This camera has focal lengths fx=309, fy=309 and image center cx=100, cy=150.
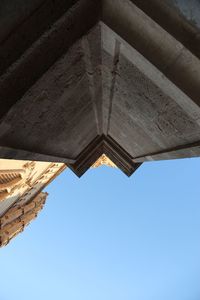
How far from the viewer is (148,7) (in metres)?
2.53

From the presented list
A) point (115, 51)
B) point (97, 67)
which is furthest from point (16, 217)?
point (115, 51)

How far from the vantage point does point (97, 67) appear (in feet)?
13.4

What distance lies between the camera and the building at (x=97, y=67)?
2516 millimetres

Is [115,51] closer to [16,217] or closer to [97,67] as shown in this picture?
[97,67]

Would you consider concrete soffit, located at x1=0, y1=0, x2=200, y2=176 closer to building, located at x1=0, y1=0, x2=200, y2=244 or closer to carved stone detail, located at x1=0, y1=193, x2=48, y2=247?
building, located at x1=0, y1=0, x2=200, y2=244

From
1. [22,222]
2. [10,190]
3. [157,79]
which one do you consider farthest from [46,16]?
[22,222]

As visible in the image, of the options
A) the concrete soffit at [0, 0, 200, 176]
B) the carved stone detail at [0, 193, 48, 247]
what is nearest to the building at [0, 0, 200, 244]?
the concrete soffit at [0, 0, 200, 176]

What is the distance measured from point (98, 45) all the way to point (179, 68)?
3.48 feet

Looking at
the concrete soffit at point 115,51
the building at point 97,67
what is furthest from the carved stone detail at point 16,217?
the concrete soffit at point 115,51

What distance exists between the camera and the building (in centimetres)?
252

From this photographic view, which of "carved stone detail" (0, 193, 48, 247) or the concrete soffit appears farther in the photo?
"carved stone detail" (0, 193, 48, 247)

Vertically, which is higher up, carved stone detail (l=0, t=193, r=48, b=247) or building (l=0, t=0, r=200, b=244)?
carved stone detail (l=0, t=193, r=48, b=247)

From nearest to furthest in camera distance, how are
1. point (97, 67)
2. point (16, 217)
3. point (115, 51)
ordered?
point (115, 51) < point (97, 67) < point (16, 217)

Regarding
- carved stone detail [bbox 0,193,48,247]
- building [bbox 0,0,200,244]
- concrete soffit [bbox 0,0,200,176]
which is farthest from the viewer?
carved stone detail [bbox 0,193,48,247]
